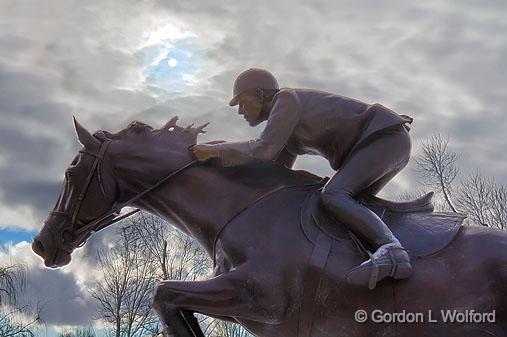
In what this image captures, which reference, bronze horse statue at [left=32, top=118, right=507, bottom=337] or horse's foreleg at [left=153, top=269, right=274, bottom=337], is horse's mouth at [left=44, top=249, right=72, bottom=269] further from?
horse's foreleg at [left=153, top=269, right=274, bottom=337]

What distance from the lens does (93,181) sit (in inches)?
194

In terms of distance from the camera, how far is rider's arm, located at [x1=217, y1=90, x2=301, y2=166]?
4.57 meters

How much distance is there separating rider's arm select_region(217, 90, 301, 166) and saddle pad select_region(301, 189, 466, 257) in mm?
508

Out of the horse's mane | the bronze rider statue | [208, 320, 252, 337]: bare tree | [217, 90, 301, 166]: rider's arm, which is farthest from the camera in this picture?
[208, 320, 252, 337]: bare tree

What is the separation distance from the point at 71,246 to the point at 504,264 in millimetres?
3472

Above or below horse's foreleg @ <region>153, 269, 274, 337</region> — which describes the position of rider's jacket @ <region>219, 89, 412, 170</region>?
above

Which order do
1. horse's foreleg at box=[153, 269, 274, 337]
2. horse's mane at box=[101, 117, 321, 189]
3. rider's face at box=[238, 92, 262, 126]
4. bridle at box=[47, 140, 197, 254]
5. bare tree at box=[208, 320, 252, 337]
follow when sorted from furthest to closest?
bare tree at box=[208, 320, 252, 337] → rider's face at box=[238, 92, 262, 126] → bridle at box=[47, 140, 197, 254] → horse's mane at box=[101, 117, 321, 189] → horse's foreleg at box=[153, 269, 274, 337]

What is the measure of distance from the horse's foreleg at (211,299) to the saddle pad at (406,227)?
63 cm

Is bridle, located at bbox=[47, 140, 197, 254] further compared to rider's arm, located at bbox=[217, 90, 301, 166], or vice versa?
bridle, located at bbox=[47, 140, 197, 254]

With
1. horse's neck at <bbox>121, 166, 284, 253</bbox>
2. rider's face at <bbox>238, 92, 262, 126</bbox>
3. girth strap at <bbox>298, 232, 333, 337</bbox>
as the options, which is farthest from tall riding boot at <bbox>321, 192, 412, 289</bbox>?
rider's face at <bbox>238, 92, 262, 126</bbox>

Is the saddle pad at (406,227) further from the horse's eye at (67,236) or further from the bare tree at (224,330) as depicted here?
the bare tree at (224,330)

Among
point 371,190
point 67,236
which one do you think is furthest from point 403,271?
point 67,236

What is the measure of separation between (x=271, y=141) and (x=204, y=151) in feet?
1.99

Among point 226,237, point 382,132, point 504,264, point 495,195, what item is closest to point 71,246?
point 226,237
